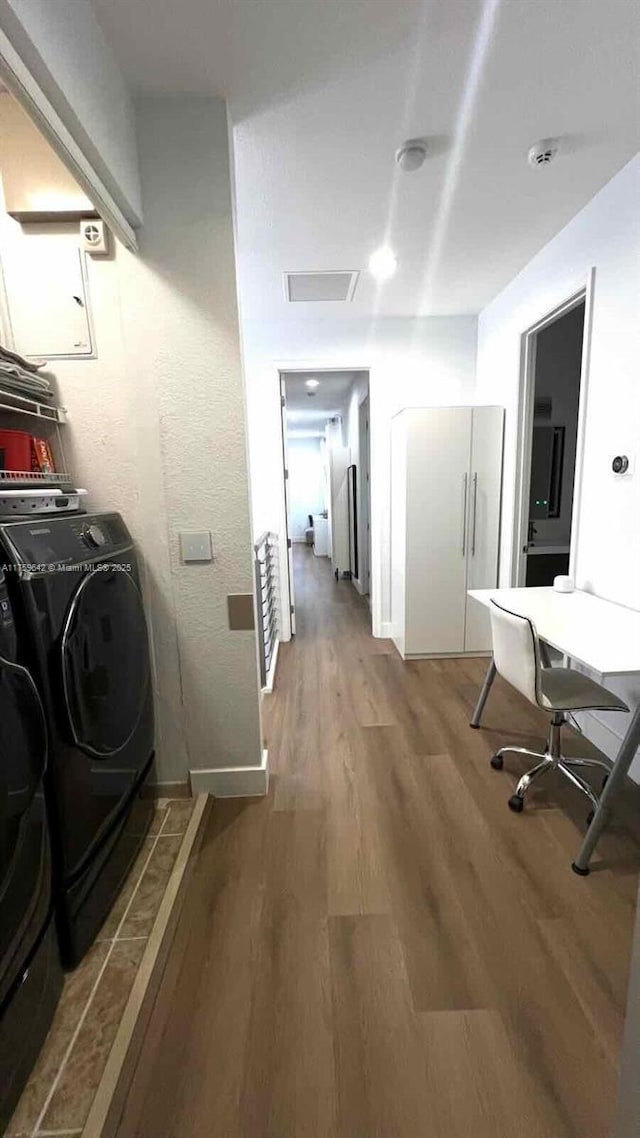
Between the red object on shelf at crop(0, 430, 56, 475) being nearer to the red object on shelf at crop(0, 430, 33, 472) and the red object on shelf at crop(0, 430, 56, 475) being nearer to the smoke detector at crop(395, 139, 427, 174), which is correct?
the red object on shelf at crop(0, 430, 33, 472)

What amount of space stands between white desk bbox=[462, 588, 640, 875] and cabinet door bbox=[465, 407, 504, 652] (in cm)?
92

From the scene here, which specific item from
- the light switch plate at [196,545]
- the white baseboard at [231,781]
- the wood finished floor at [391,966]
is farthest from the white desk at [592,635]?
the light switch plate at [196,545]

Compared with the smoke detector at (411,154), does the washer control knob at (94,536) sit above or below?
below

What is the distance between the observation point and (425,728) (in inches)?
95.0

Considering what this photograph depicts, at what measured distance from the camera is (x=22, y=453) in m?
1.40

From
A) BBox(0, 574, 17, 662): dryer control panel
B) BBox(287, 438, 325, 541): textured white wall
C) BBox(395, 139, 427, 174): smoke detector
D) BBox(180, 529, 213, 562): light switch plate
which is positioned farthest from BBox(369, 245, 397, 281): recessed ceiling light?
BBox(287, 438, 325, 541): textured white wall

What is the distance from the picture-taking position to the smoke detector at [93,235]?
147cm

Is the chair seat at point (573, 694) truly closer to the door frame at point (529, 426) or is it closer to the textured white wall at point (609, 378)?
the textured white wall at point (609, 378)

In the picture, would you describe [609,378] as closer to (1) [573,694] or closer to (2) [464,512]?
(2) [464,512]

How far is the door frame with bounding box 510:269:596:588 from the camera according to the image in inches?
86.8

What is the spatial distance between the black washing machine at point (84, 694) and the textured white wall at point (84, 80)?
0.99 metres

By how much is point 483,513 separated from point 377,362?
1.47 metres

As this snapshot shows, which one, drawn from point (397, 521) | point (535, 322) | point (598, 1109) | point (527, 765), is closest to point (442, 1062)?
point (598, 1109)

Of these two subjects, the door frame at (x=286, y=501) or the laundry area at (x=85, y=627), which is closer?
the laundry area at (x=85, y=627)
